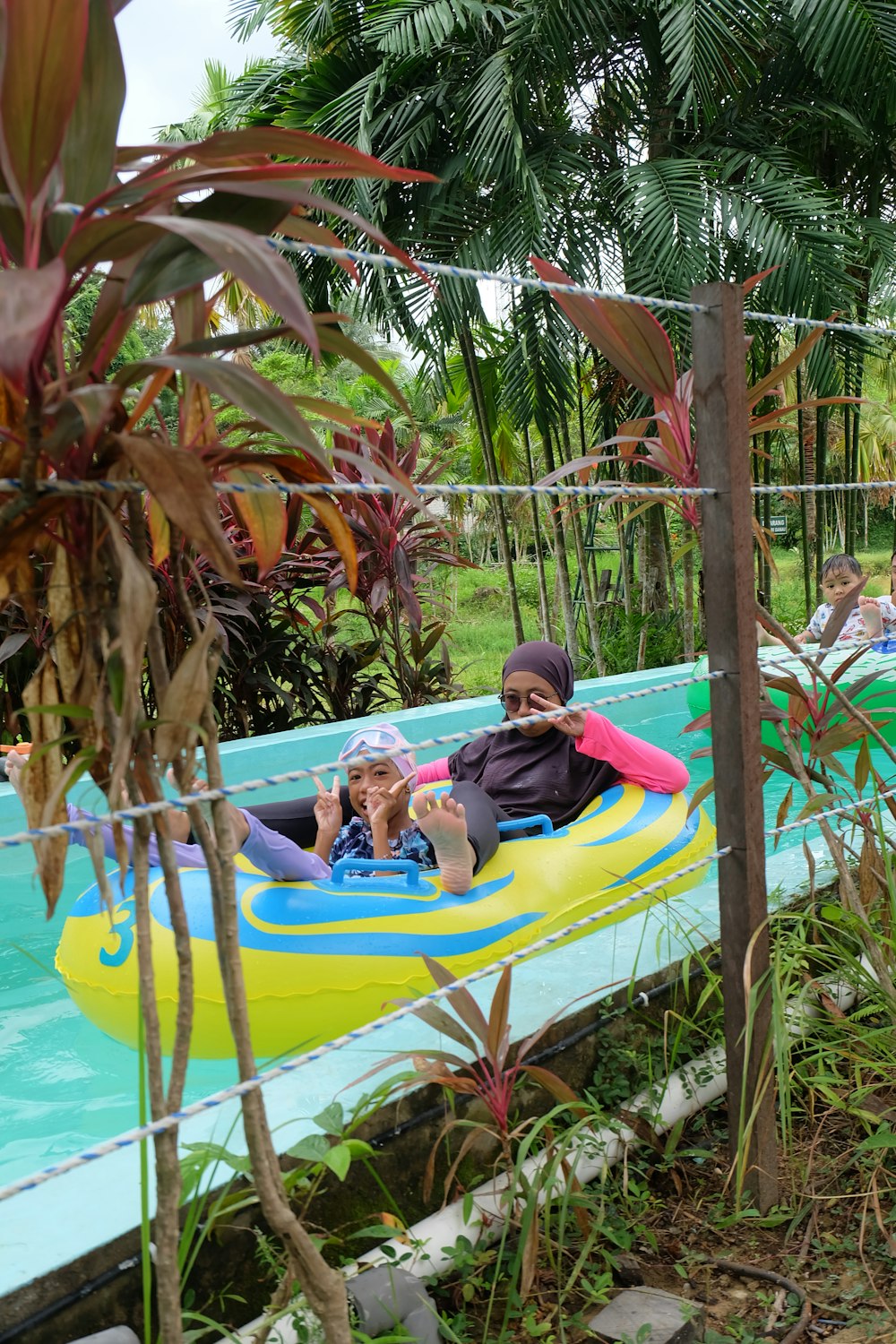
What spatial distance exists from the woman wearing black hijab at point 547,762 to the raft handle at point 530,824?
0.08 metres

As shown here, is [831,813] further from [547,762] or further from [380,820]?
[547,762]

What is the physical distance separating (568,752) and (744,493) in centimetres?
204

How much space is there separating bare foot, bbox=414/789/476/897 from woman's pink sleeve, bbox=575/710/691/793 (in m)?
0.76

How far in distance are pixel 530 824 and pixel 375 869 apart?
632 millimetres

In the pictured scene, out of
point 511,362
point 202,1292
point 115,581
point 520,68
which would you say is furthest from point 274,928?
point 520,68

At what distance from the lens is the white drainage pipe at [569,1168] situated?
1.57 meters

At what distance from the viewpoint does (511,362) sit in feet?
23.5

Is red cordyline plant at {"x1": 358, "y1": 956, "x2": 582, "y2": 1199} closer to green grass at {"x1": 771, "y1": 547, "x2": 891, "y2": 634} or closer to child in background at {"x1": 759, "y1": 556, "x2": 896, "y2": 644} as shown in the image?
child in background at {"x1": 759, "y1": 556, "x2": 896, "y2": 644}

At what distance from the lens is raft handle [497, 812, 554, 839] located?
3.44 m

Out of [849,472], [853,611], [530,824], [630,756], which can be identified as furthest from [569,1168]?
[849,472]

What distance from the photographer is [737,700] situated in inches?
71.1

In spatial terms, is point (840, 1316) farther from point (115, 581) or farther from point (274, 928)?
point (274, 928)

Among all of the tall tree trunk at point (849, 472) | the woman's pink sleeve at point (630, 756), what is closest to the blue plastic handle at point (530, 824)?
the woman's pink sleeve at point (630, 756)

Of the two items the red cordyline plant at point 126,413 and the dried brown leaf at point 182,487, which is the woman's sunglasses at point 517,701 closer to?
the red cordyline plant at point 126,413
